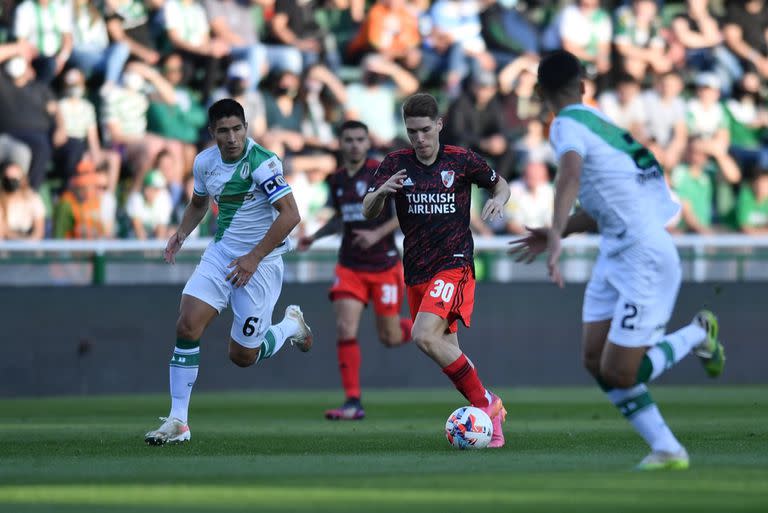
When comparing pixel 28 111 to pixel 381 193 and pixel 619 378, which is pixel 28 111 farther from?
pixel 619 378

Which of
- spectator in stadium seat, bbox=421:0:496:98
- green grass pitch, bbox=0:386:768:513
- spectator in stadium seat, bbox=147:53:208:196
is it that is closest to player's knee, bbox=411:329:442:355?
green grass pitch, bbox=0:386:768:513

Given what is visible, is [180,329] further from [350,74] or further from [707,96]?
[707,96]

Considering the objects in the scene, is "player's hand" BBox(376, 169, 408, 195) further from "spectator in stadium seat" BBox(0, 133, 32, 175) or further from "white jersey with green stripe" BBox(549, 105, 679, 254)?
Result: "spectator in stadium seat" BBox(0, 133, 32, 175)

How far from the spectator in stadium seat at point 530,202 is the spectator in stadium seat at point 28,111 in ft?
18.5

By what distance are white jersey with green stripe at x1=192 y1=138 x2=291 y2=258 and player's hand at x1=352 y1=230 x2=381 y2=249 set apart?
1.69 metres

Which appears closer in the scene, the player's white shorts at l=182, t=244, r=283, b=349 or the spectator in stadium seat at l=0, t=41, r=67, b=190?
A: the player's white shorts at l=182, t=244, r=283, b=349

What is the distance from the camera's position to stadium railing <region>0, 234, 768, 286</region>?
17266 mm

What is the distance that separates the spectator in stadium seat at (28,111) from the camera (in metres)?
18.0

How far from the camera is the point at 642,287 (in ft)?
26.4

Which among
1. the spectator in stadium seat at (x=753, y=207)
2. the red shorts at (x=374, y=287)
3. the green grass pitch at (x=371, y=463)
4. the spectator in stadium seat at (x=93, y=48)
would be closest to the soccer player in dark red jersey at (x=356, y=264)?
the red shorts at (x=374, y=287)

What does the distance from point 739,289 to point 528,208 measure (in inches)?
111

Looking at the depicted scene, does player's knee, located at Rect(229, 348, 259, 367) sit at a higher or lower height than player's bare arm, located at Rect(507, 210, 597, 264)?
lower

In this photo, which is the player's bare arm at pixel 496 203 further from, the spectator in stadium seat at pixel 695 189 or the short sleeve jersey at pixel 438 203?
the spectator in stadium seat at pixel 695 189

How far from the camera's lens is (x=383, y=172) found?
10898 mm
